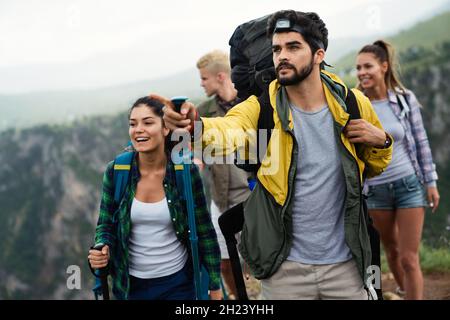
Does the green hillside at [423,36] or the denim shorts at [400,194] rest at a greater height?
the green hillside at [423,36]

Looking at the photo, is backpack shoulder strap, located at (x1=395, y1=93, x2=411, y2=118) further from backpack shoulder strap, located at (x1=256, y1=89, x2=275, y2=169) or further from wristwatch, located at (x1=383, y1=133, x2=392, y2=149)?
backpack shoulder strap, located at (x1=256, y1=89, x2=275, y2=169)

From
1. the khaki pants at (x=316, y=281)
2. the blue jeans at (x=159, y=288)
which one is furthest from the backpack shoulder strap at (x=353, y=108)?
the blue jeans at (x=159, y=288)

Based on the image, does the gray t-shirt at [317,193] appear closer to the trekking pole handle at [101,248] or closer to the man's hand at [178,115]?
the man's hand at [178,115]

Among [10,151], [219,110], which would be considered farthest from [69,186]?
[219,110]

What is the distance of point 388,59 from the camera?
5.15 meters

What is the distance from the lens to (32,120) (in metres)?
67.4

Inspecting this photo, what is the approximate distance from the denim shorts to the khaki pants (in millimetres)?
2015

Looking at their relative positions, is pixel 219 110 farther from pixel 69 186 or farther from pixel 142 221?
pixel 69 186

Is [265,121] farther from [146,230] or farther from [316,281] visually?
[146,230]

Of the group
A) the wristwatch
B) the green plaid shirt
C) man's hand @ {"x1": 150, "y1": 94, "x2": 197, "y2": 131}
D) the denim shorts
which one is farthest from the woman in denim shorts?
man's hand @ {"x1": 150, "y1": 94, "x2": 197, "y2": 131}

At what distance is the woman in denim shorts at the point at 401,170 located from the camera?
480cm

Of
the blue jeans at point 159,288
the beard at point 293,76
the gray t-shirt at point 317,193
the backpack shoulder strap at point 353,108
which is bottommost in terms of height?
the blue jeans at point 159,288

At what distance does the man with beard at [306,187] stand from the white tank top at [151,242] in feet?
2.81
